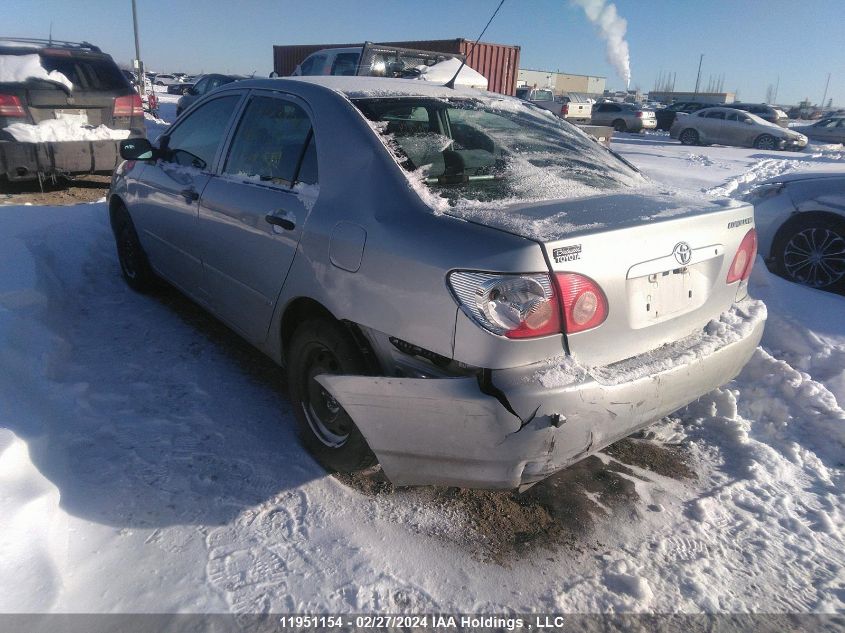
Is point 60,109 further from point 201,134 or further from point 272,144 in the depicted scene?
point 272,144

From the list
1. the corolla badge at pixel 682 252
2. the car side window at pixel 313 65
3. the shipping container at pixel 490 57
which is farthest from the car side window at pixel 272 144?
the shipping container at pixel 490 57

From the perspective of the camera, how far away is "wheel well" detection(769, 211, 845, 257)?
17.0ft

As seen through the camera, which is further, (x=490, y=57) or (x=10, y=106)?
(x=490, y=57)

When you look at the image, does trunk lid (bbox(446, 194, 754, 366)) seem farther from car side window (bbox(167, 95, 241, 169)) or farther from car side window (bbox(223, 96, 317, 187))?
car side window (bbox(167, 95, 241, 169))

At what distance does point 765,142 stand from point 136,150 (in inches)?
881

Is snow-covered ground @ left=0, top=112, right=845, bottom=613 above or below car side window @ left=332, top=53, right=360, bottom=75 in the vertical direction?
below

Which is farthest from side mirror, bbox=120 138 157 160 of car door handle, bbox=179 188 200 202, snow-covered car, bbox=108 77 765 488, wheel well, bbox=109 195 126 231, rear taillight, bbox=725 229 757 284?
rear taillight, bbox=725 229 757 284

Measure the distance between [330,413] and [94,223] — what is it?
4.71m

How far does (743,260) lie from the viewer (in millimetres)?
2664

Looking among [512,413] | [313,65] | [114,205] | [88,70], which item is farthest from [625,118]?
[512,413]

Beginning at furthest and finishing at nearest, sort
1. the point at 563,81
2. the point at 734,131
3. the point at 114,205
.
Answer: the point at 563,81 → the point at 734,131 → the point at 114,205

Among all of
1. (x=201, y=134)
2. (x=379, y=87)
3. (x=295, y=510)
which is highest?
(x=379, y=87)

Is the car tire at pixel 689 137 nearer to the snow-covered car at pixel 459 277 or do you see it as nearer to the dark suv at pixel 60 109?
the dark suv at pixel 60 109

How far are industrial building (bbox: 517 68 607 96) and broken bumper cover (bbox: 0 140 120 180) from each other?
72198mm
